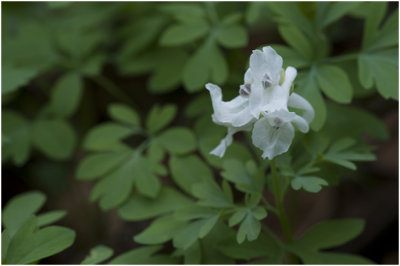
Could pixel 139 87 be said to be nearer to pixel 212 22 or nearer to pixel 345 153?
pixel 212 22

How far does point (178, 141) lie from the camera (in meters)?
2.46

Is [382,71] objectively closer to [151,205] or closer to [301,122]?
[301,122]

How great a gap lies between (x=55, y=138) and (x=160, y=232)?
1.20 meters

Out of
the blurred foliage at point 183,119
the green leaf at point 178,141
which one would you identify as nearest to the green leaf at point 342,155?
the blurred foliage at point 183,119

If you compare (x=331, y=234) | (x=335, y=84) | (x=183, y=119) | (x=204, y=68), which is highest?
(x=204, y=68)

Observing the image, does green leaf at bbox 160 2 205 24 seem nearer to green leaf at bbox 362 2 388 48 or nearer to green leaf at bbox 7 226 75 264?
green leaf at bbox 362 2 388 48

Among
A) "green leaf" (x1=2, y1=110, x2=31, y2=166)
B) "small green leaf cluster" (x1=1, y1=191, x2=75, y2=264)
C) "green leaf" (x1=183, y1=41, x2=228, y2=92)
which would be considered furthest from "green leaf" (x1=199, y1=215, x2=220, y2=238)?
"green leaf" (x1=2, y1=110, x2=31, y2=166)

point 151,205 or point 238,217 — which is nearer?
point 238,217

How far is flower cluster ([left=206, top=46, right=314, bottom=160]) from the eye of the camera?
1.59m

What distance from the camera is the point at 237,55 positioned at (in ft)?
9.80

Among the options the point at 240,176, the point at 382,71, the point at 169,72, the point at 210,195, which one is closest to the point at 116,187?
the point at 210,195

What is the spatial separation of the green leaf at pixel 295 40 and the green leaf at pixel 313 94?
11cm

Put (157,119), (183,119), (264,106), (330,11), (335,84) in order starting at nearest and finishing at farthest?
(264,106) < (335,84) < (330,11) < (157,119) < (183,119)

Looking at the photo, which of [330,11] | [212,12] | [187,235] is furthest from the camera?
[212,12]
